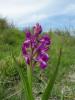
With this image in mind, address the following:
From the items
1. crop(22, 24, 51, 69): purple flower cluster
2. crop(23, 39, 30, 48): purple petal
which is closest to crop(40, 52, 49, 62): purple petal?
crop(22, 24, 51, 69): purple flower cluster

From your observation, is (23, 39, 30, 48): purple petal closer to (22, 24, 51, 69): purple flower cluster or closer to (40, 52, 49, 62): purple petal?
(22, 24, 51, 69): purple flower cluster

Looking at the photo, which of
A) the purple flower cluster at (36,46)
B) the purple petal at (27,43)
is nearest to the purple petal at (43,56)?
the purple flower cluster at (36,46)

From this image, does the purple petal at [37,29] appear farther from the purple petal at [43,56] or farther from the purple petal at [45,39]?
the purple petal at [43,56]

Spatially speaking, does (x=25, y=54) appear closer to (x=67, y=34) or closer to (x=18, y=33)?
(x=67, y=34)

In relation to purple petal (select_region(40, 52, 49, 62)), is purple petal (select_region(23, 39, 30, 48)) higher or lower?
higher

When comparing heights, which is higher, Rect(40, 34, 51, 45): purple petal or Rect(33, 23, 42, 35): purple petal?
Rect(33, 23, 42, 35): purple petal

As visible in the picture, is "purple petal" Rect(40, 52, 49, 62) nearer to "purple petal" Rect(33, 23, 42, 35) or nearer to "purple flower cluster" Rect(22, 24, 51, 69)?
"purple flower cluster" Rect(22, 24, 51, 69)

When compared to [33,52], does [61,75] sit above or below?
below

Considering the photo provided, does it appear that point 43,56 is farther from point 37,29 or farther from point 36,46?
point 37,29

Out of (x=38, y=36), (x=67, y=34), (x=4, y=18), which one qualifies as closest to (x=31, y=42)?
(x=38, y=36)

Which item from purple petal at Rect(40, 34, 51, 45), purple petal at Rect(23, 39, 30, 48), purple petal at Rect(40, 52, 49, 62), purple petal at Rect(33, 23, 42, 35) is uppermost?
purple petal at Rect(33, 23, 42, 35)
